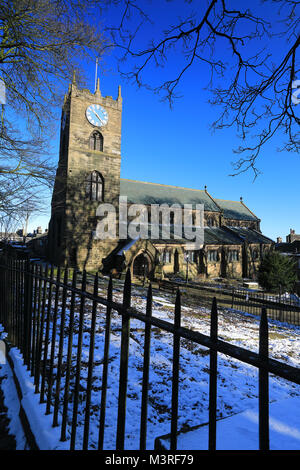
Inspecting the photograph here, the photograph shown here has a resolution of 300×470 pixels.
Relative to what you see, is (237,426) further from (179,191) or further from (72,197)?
(179,191)

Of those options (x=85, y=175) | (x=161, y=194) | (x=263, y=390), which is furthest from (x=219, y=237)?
(x=263, y=390)

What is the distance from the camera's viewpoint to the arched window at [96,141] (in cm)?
2521

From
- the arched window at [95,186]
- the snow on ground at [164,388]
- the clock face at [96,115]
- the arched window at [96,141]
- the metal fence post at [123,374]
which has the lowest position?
the snow on ground at [164,388]

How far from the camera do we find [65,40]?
6.15 metres

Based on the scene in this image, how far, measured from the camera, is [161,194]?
36.2 metres

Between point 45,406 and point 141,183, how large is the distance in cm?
3449

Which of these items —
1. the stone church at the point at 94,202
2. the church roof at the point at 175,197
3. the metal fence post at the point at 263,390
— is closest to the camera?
the metal fence post at the point at 263,390

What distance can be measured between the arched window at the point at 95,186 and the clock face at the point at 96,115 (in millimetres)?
5046

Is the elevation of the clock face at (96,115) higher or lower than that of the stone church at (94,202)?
higher

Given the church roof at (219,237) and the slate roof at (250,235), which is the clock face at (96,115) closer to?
the church roof at (219,237)

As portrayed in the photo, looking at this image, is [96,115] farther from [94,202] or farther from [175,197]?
[175,197]

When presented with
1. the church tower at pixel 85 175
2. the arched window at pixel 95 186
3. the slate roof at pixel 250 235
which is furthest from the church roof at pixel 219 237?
the arched window at pixel 95 186

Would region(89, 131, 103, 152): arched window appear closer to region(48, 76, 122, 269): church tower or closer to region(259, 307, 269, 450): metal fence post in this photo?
region(48, 76, 122, 269): church tower

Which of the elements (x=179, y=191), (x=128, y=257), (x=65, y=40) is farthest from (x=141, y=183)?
(x=65, y=40)
